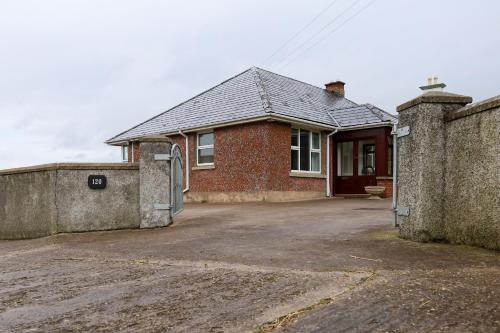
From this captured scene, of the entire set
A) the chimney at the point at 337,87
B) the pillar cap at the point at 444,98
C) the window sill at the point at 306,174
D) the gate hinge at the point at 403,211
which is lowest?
the gate hinge at the point at 403,211

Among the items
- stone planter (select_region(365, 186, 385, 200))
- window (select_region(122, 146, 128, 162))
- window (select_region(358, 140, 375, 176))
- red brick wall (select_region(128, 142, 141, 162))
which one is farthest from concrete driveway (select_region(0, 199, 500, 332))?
window (select_region(122, 146, 128, 162))

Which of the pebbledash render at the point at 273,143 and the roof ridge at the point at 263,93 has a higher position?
the roof ridge at the point at 263,93

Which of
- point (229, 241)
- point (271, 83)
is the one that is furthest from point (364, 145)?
point (229, 241)

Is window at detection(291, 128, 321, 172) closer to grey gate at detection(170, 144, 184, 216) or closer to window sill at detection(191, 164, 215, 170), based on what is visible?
window sill at detection(191, 164, 215, 170)

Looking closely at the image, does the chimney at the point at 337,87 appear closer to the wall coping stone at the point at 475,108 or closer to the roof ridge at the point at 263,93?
the roof ridge at the point at 263,93

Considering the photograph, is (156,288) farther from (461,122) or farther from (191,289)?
(461,122)

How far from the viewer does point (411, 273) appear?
4441mm

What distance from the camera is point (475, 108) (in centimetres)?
569

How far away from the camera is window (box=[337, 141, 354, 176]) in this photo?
20188 mm

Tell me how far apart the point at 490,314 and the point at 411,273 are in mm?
1317

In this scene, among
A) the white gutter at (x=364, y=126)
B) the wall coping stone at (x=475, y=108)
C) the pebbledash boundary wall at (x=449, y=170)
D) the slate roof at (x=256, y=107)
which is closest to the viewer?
the wall coping stone at (x=475, y=108)

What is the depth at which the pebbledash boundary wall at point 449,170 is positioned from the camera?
17.9 ft

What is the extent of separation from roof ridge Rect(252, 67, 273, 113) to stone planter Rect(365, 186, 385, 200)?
5405 millimetres

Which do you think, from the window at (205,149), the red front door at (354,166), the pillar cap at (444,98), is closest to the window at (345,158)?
the red front door at (354,166)
